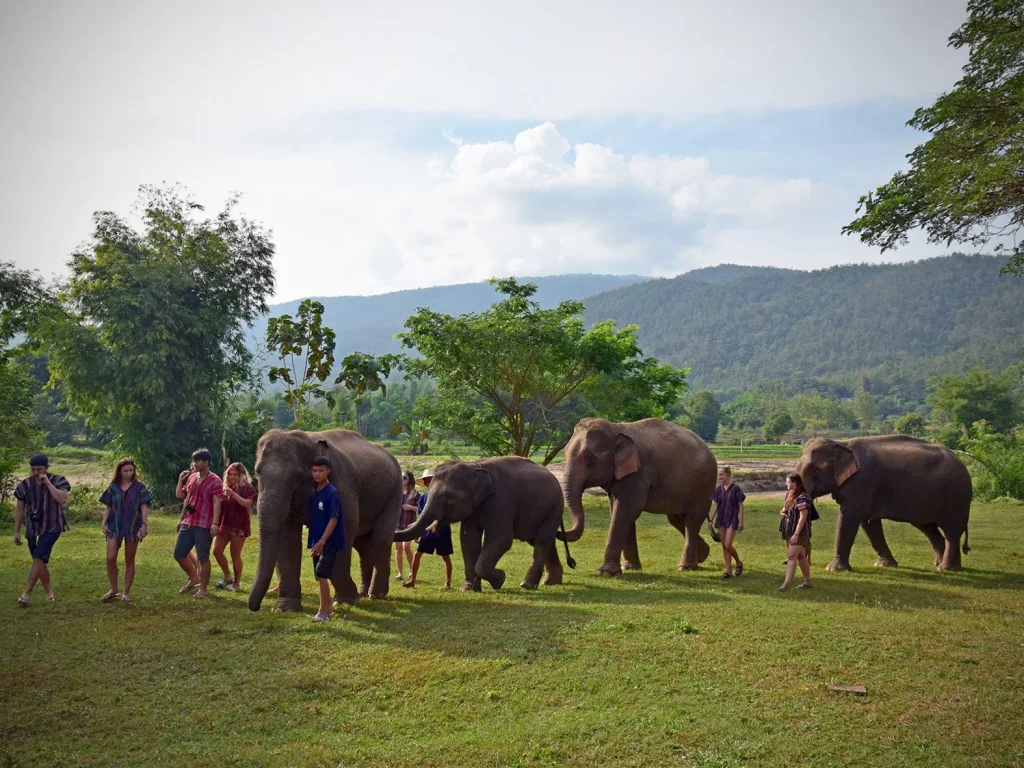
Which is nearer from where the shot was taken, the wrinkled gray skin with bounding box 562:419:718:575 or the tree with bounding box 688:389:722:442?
the wrinkled gray skin with bounding box 562:419:718:575

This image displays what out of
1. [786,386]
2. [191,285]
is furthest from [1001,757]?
[786,386]

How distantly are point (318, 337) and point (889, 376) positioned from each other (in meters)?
170

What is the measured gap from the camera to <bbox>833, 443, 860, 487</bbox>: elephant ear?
1537cm

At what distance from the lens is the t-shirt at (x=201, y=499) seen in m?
12.1

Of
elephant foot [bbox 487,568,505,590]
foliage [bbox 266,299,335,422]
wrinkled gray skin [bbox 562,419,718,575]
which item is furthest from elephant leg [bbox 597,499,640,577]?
foliage [bbox 266,299,335,422]

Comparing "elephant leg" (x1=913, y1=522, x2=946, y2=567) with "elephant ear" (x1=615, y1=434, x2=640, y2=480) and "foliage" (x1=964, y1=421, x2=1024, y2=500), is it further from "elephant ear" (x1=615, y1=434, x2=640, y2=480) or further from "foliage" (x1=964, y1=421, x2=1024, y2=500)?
"foliage" (x1=964, y1=421, x2=1024, y2=500)

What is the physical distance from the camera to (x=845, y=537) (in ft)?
50.0

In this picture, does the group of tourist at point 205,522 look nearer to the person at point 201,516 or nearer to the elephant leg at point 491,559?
the person at point 201,516

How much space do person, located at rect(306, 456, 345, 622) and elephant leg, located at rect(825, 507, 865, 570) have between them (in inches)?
363

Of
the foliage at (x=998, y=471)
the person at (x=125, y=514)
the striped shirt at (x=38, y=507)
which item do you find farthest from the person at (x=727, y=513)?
the foliage at (x=998, y=471)

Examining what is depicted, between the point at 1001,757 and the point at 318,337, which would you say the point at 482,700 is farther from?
the point at 318,337

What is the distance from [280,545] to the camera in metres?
10.9

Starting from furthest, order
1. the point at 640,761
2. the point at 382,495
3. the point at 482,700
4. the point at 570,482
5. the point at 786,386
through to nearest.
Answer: the point at 786,386
the point at 570,482
the point at 382,495
the point at 482,700
the point at 640,761

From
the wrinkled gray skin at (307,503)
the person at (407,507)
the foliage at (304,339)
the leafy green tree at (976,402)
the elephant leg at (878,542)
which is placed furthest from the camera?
the leafy green tree at (976,402)
